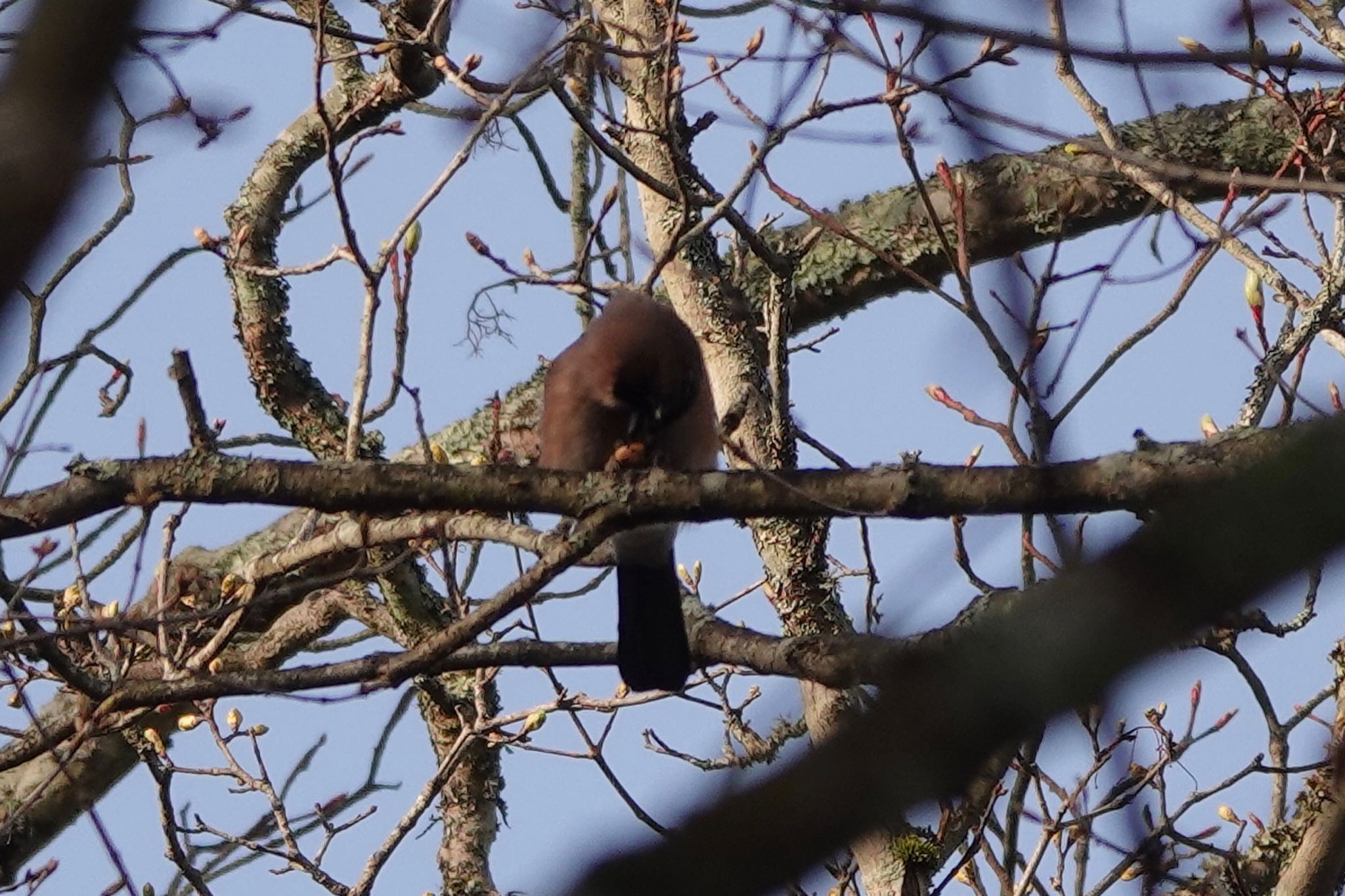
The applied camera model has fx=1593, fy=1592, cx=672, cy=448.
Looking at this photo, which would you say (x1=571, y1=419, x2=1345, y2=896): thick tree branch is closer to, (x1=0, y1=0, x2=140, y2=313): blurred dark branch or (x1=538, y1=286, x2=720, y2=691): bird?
(x1=0, y1=0, x2=140, y2=313): blurred dark branch

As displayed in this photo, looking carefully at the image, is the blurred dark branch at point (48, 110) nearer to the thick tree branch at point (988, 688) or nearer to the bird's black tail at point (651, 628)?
the thick tree branch at point (988, 688)

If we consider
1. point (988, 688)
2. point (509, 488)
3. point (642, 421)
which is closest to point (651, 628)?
point (642, 421)

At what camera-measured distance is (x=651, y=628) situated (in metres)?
4.54

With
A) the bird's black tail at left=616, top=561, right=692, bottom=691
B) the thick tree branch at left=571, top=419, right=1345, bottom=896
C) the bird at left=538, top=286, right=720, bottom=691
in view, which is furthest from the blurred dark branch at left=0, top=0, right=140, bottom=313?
the bird at left=538, top=286, right=720, bottom=691

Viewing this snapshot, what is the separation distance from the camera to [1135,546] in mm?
1003

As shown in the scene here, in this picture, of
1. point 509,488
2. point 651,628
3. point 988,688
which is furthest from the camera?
point 651,628

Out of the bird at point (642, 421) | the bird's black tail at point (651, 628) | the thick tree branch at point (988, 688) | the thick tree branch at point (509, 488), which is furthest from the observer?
the bird at point (642, 421)

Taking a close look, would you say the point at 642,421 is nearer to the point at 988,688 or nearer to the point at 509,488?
the point at 509,488

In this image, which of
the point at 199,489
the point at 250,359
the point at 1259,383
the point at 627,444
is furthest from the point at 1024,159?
the point at 199,489

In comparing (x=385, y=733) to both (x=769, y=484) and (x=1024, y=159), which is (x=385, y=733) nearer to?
(x=1024, y=159)

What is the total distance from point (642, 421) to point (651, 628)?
0.59 meters

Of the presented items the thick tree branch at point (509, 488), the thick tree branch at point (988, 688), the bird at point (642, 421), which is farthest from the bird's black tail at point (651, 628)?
the thick tree branch at point (988, 688)

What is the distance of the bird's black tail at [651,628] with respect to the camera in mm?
4371

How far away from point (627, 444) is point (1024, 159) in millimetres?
2295
